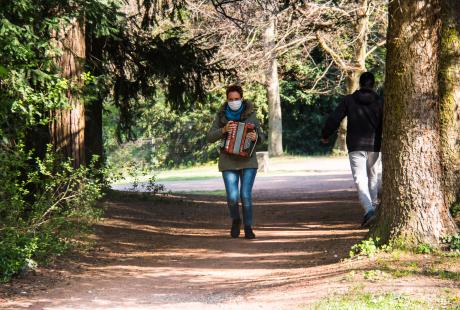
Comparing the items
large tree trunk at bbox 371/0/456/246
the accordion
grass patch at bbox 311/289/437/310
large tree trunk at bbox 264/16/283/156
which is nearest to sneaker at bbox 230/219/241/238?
the accordion

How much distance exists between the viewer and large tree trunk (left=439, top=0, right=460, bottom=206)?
1098 cm

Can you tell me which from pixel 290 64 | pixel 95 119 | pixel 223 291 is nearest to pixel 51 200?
pixel 223 291

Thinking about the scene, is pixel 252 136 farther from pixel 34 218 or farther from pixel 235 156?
pixel 34 218

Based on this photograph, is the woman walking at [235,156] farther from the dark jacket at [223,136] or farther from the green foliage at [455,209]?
the green foliage at [455,209]

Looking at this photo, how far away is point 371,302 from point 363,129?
5.36 meters

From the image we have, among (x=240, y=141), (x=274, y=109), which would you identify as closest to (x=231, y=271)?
(x=240, y=141)

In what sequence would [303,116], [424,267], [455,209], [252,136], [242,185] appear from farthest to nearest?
[303,116] < [242,185] < [252,136] < [455,209] < [424,267]

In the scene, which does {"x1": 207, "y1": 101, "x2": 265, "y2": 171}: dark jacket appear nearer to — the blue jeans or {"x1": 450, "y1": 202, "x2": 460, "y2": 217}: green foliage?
the blue jeans

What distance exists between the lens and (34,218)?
940 centimetres

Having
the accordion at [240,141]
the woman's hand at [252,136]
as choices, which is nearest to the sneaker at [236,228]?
the accordion at [240,141]

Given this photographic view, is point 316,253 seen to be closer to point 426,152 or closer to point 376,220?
point 376,220

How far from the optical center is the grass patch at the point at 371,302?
6.51 meters

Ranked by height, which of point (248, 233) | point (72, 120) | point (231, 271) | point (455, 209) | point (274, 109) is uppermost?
point (274, 109)

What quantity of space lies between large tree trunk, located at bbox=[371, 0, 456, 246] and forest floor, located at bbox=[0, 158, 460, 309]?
0.38 m
